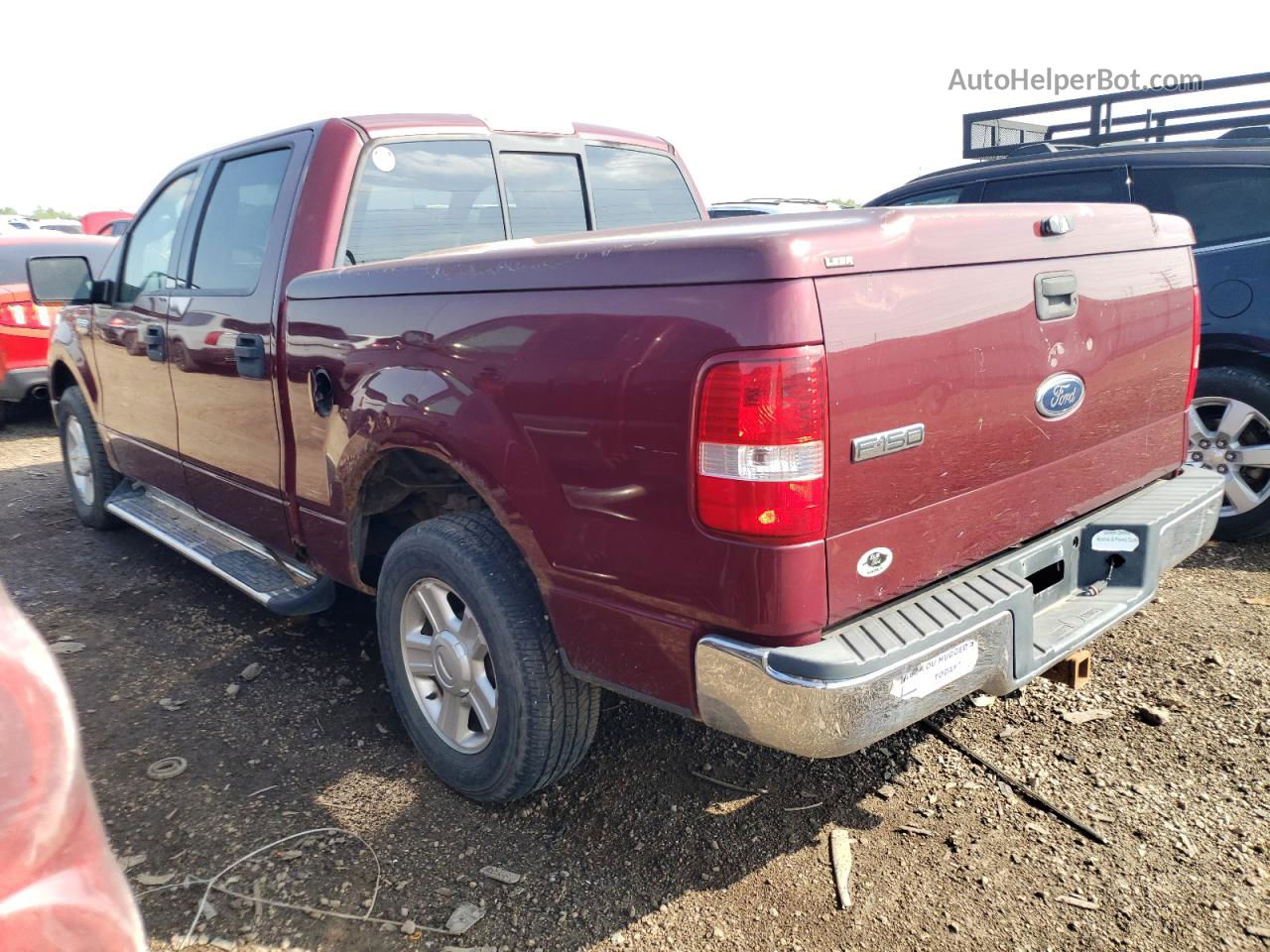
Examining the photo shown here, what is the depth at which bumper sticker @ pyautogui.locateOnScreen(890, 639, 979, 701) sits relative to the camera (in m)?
2.09

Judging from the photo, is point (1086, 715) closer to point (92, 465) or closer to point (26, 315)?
point (92, 465)

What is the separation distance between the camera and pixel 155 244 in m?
4.53

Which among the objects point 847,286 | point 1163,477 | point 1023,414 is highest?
point 847,286

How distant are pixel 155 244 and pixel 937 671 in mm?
3993

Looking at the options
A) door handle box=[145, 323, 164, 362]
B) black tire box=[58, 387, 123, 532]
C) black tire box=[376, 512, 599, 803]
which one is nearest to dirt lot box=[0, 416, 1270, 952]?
black tire box=[376, 512, 599, 803]

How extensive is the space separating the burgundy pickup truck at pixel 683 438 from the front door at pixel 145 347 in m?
0.57

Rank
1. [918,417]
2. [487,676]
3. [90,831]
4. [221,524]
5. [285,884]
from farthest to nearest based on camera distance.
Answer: [221,524] < [487,676] < [285,884] < [918,417] < [90,831]

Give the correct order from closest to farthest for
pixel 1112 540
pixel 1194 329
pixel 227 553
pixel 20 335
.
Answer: pixel 1112 540
pixel 1194 329
pixel 227 553
pixel 20 335

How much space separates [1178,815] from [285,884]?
2.37m

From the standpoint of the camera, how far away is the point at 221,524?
4.20 meters

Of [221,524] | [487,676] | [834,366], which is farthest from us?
[221,524]

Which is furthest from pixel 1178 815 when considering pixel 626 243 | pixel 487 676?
pixel 626 243

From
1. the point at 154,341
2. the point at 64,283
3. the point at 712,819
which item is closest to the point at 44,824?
the point at 712,819

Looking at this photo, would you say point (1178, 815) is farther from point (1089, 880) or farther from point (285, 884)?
point (285, 884)
